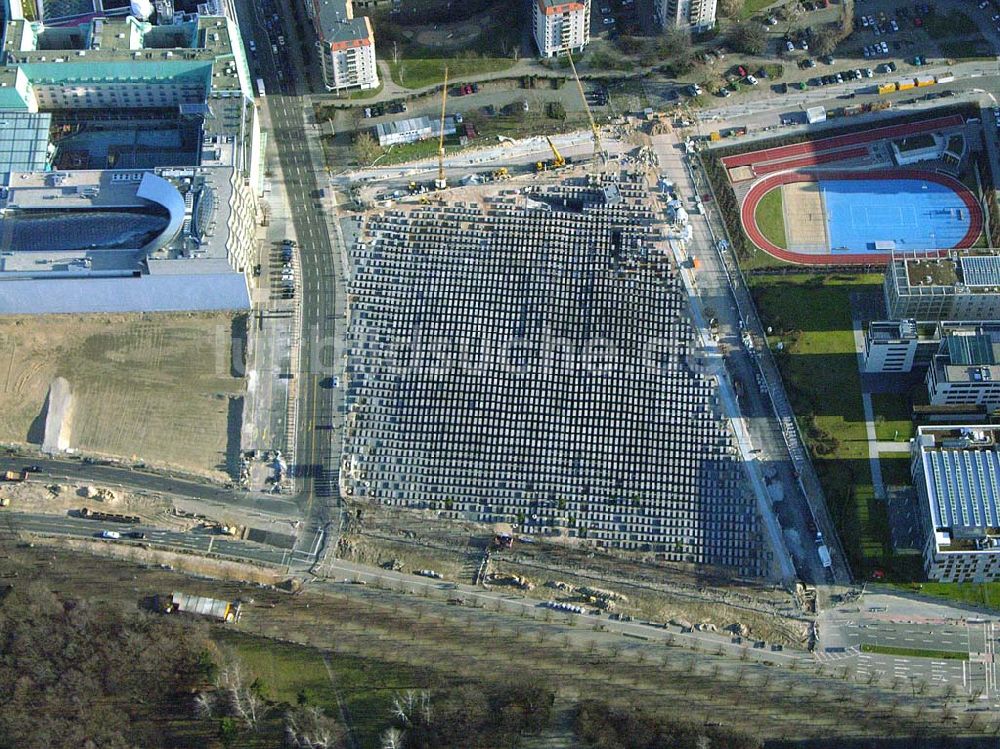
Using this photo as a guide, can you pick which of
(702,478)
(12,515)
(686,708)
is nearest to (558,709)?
(686,708)

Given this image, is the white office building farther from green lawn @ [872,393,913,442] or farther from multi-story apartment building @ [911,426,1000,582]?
multi-story apartment building @ [911,426,1000,582]

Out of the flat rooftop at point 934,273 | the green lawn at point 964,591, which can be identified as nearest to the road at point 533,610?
the green lawn at point 964,591

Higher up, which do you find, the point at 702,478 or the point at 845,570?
the point at 702,478

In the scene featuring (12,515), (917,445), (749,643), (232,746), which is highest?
(917,445)

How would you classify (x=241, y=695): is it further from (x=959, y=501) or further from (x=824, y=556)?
(x=959, y=501)

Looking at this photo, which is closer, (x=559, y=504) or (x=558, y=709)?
(x=558, y=709)

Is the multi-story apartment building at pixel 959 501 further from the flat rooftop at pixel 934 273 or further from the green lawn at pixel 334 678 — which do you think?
the green lawn at pixel 334 678

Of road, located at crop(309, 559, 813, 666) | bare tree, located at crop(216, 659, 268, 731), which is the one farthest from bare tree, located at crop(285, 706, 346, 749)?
road, located at crop(309, 559, 813, 666)

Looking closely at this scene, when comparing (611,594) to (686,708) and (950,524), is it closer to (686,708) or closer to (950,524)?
(686,708)
